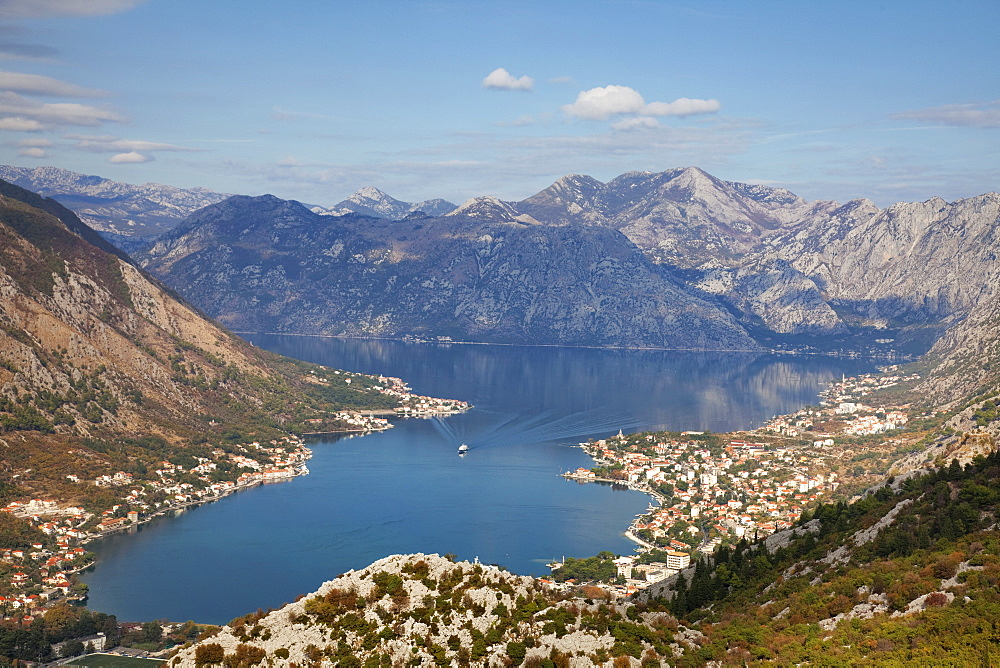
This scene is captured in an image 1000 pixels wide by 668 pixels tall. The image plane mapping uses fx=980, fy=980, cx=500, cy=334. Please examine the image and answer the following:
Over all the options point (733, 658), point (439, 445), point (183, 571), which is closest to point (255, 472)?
point (439, 445)

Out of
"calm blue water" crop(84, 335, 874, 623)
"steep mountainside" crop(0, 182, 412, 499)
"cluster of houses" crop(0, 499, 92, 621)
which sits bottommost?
"calm blue water" crop(84, 335, 874, 623)

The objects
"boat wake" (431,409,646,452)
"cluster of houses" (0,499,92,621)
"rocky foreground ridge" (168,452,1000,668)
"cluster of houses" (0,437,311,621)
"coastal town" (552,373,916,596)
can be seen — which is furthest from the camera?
"boat wake" (431,409,646,452)

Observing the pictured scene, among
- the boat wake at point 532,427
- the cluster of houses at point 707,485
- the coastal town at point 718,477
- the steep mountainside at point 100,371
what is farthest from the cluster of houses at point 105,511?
the cluster of houses at point 707,485

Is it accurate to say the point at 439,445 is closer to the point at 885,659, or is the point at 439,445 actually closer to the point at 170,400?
the point at 170,400

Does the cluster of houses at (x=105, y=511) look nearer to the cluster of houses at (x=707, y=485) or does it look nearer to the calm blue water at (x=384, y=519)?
the calm blue water at (x=384, y=519)

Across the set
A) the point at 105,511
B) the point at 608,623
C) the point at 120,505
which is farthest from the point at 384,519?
the point at 608,623

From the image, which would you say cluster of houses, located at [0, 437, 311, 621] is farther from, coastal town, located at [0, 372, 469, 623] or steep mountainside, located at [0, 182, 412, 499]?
steep mountainside, located at [0, 182, 412, 499]

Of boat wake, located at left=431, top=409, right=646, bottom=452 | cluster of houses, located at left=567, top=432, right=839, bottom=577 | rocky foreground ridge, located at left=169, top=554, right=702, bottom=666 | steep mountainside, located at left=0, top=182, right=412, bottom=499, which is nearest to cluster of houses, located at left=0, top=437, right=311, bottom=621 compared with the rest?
steep mountainside, located at left=0, top=182, right=412, bottom=499
